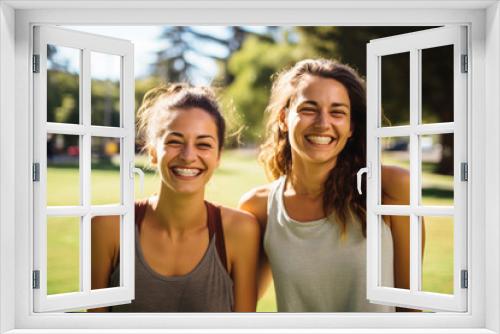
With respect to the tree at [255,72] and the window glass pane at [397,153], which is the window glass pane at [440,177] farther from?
the tree at [255,72]

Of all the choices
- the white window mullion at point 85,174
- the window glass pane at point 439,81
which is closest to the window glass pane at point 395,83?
the window glass pane at point 439,81

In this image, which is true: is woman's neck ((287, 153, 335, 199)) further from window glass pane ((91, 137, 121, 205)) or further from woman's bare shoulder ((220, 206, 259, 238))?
window glass pane ((91, 137, 121, 205))

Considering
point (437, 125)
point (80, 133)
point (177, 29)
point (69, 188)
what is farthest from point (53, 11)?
point (177, 29)

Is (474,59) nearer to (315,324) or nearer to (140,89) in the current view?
(315,324)

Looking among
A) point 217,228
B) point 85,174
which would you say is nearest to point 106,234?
point 217,228

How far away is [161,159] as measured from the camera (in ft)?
15.6

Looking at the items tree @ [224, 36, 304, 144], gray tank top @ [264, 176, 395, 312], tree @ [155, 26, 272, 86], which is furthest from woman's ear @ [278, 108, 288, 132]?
tree @ [155, 26, 272, 86]

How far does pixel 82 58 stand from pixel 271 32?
15.1 m

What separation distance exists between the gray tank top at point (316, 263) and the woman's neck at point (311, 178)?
186 millimetres

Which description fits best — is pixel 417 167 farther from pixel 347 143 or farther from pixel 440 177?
pixel 440 177

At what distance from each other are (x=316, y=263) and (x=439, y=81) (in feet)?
34.4

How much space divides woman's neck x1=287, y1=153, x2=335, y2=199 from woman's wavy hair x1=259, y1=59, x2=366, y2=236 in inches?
1.6

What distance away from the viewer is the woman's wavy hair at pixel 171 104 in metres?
4.78

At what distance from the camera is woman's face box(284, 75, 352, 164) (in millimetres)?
4555
